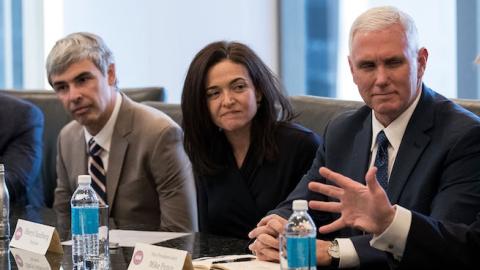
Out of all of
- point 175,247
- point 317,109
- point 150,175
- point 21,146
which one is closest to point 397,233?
point 175,247

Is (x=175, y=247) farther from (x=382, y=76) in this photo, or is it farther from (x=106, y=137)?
(x=106, y=137)

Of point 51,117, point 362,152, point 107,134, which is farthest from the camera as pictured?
point 51,117

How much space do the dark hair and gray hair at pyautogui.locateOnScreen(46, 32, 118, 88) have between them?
62 cm

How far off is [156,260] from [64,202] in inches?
75.6

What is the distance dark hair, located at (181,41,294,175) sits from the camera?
365cm

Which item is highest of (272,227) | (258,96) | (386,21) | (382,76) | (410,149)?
(386,21)

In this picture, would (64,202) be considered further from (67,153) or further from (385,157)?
(385,157)

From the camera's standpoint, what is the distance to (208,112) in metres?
3.67

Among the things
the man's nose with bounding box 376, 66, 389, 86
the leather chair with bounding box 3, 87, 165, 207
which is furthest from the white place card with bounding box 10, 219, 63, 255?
the leather chair with bounding box 3, 87, 165, 207

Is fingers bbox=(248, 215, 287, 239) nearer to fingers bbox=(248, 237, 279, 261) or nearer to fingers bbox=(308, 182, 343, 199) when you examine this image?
fingers bbox=(248, 237, 279, 261)

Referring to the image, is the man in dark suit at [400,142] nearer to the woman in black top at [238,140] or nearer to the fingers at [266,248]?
the fingers at [266,248]

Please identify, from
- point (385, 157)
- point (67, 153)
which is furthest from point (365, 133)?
point (67, 153)

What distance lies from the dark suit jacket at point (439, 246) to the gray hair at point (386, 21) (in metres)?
0.61

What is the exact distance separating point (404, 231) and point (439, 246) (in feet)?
0.35
